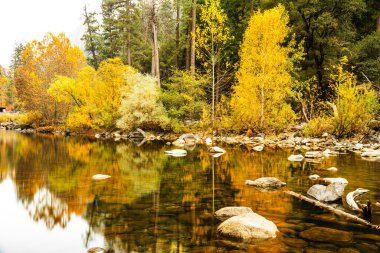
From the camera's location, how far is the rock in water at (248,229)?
532 centimetres

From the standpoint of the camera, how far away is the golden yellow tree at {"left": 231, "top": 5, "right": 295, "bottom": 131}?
71.1 ft

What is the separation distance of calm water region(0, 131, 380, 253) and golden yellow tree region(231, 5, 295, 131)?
892 cm

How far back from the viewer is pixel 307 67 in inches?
1147

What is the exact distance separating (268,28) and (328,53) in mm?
8493

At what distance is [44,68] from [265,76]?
1200 inches

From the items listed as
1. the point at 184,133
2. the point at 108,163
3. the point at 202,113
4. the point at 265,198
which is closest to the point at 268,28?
the point at 202,113

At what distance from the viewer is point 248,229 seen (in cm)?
540

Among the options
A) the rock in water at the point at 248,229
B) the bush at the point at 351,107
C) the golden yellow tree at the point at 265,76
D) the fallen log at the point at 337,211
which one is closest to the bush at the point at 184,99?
the golden yellow tree at the point at 265,76

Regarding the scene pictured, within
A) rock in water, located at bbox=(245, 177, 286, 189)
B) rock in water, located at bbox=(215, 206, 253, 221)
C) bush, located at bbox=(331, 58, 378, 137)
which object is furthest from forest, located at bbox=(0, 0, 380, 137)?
rock in water, located at bbox=(215, 206, 253, 221)

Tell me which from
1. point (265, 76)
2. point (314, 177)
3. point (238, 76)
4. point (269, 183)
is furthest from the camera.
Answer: point (238, 76)

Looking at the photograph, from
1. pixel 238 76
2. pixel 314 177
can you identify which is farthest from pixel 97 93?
pixel 314 177

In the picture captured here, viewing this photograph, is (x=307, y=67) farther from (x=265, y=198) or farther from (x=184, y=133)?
(x=265, y=198)

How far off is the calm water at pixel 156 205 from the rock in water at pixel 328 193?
569 mm

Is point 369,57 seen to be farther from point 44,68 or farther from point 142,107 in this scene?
point 44,68
